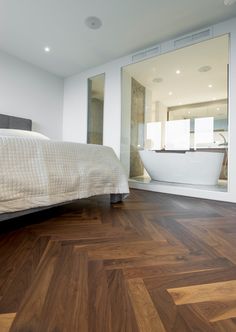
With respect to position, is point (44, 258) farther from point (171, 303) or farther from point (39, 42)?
point (39, 42)

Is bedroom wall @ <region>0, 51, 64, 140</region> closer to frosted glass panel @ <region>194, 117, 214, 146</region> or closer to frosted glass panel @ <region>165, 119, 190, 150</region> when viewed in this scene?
frosted glass panel @ <region>165, 119, 190, 150</region>

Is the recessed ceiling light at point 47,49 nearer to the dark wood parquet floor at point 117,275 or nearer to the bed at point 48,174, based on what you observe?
A: the bed at point 48,174

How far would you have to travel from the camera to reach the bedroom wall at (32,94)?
9.66 feet

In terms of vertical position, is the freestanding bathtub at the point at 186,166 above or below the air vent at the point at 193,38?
below

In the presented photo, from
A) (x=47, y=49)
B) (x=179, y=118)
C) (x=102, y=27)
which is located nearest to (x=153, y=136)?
(x=179, y=118)

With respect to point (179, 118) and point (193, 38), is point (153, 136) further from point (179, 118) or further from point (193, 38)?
point (193, 38)

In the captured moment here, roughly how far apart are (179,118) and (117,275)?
354cm

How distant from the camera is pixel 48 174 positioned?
4.34 feet

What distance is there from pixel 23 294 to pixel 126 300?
0.35 metres

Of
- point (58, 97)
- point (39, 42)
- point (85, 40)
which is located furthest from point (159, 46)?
point (58, 97)

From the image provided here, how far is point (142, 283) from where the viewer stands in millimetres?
733

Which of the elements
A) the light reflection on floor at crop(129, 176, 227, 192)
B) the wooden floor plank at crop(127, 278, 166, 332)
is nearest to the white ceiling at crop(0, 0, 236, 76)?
the light reflection on floor at crop(129, 176, 227, 192)

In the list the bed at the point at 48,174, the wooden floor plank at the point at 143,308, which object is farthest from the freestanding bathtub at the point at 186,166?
the wooden floor plank at the point at 143,308

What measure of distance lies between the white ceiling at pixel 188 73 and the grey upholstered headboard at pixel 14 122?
1829mm
